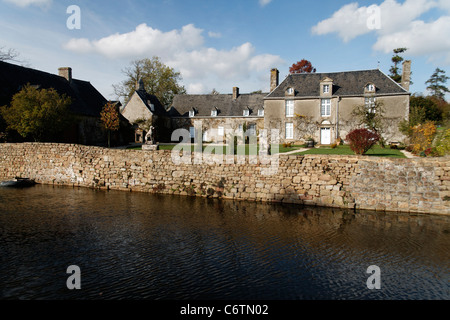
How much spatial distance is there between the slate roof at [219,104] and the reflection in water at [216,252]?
86.9 feet

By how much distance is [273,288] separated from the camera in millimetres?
6387

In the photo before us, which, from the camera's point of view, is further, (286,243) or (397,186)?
(397,186)

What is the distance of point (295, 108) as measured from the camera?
1312 inches

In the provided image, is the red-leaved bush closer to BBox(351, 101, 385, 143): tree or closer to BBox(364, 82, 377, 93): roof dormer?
BBox(351, 101, 385, 143): tree

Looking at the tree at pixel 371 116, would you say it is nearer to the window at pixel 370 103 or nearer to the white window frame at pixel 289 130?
the window at pixel 370 103

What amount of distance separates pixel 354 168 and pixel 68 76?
105 ft

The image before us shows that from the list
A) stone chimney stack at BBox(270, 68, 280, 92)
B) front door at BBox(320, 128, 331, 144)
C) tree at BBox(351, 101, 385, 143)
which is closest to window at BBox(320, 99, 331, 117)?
front door at BBox(320, 128, 331, 144)

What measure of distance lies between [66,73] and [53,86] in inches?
165

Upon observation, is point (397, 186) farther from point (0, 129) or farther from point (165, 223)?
point (0, 129)

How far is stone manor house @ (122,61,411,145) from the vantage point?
101 feet

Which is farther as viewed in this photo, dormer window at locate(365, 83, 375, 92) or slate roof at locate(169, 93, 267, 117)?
slate roof at locate(169, 93, 267, 117)

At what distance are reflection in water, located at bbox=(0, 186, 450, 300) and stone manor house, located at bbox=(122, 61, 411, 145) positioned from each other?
2093 cm

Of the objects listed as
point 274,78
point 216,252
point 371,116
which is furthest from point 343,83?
point 216,252
